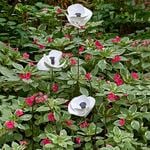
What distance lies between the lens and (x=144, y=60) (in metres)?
2.79

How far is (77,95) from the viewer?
249 cm

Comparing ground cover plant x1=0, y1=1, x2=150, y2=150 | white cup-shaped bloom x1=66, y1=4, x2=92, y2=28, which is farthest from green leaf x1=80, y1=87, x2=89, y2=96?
white cup-shaped bloom x1=66, y1=4, x2=92, y2=28

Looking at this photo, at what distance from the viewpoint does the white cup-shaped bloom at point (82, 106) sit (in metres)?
2.11

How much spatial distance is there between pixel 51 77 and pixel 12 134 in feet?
1.22

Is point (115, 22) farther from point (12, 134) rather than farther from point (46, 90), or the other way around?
point (12, 134)

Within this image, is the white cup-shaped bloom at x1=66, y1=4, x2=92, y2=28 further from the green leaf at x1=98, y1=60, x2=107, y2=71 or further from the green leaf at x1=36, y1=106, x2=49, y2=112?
the green leaf at x1=36, y1=106, x2=49, y2=112

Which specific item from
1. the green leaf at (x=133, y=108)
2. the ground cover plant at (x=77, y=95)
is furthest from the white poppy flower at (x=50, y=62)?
the green leaf at (x=133, y=108)

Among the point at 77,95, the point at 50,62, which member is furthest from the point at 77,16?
the point at 77,95

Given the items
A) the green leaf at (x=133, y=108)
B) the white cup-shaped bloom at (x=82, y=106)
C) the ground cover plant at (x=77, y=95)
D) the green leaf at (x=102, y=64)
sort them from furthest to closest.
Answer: the green leaf at (x=102, y=64), the green leaf at (x=133, y=108), the ground cover plant at (x=77, y=95), the white cup-shaped bloom at (x=82, y=106)

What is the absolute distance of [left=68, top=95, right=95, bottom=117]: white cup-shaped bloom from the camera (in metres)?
2.11

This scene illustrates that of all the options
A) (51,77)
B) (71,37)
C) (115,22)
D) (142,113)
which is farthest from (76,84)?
(115,22)

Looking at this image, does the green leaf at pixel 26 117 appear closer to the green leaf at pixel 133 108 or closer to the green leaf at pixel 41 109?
the green leaf at pixel 41 109

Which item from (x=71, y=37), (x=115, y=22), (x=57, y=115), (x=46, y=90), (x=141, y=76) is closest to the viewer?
(x=57, y=115)

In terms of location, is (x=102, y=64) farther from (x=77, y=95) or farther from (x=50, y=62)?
(x=50, y=62)
